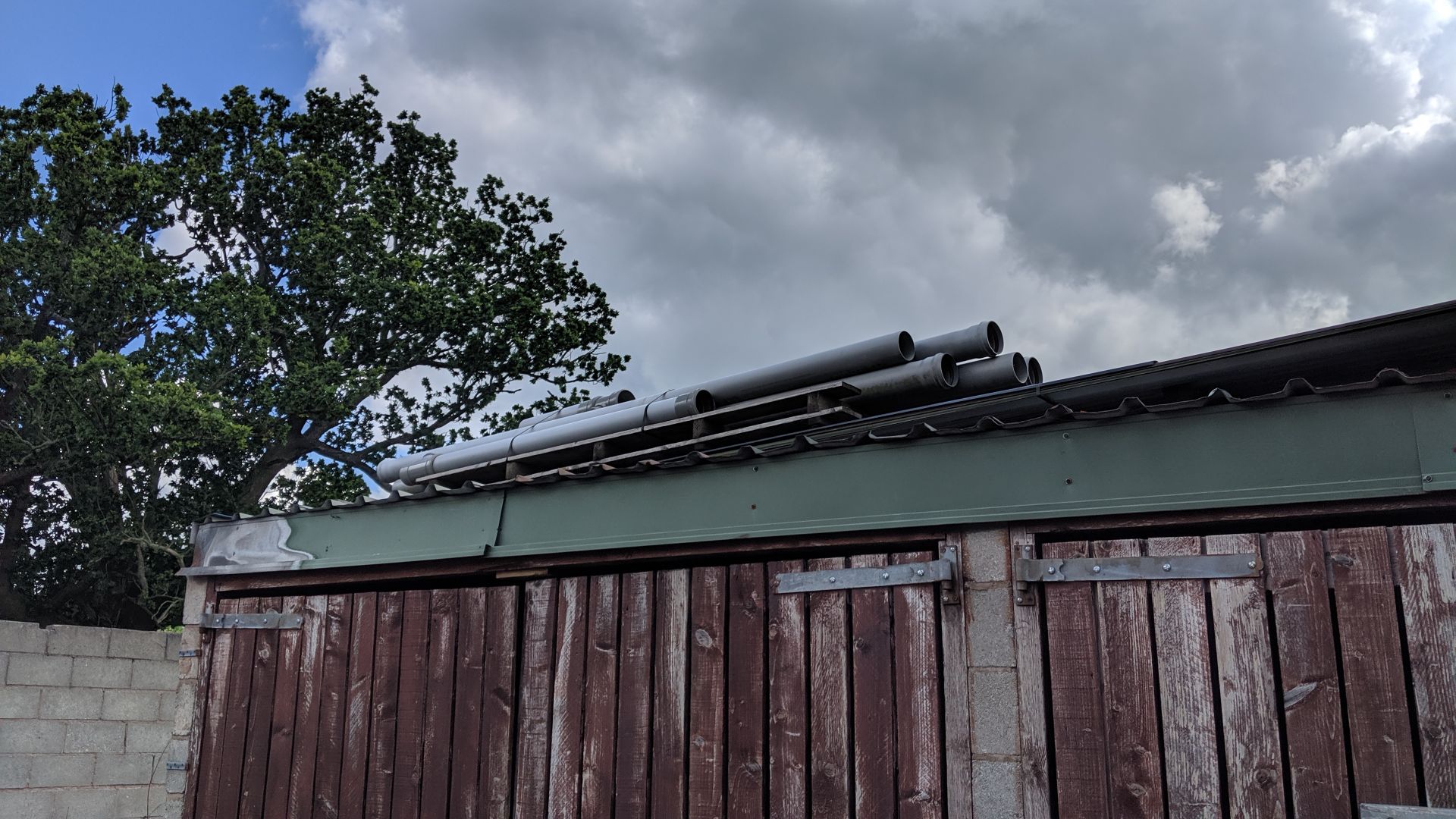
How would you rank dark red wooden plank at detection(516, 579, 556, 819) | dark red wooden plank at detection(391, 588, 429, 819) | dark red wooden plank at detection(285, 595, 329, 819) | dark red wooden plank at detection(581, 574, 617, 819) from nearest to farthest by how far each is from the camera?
1. dark red wooden plank at detection(581, 574, 617, 819)
2. dark red wooden plank at detection(516, 579, 556, 819)
3. dark red wooden plank at detection(391, 588, 429, 819)
4. dark red wooden plank at detection(285, 595, 329, 819)

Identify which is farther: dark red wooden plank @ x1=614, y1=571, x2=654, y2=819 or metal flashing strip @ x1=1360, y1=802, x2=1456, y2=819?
dark red wooden plank @ x1=614, y1=571, x2=654, y2=819

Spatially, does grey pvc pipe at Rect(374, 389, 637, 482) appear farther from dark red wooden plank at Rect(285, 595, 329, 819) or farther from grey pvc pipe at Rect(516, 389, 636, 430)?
dark red wooden plank at Rect(285, 595, 329, 819)

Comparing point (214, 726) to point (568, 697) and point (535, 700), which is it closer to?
point (535, 700)

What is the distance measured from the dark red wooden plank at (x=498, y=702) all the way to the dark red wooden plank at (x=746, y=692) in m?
1.19

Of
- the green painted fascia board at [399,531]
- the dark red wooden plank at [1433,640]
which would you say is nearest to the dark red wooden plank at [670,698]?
the green painted fascia board at [399,531]

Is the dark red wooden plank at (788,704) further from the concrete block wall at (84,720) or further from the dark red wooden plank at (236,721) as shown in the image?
the concrete block wall at (84,720)

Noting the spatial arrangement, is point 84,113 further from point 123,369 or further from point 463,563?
point 463,563

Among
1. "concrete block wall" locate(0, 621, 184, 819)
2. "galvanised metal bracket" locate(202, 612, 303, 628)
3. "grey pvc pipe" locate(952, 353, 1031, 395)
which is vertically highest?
"grey pvc pipe" locate(952, 353, 1031, 395)

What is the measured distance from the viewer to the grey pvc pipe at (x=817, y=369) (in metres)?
5.73

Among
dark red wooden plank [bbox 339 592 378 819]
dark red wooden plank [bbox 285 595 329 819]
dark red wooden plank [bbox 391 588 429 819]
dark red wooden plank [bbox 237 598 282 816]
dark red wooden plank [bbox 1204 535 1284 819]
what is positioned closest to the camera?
dark red wooden plank [bbox 1204 535 1284 819]

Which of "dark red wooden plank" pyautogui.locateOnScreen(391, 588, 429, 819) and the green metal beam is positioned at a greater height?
the green metal beam

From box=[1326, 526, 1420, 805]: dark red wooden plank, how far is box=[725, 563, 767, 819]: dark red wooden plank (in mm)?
2134

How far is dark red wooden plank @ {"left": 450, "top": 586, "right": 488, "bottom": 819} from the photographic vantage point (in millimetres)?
5359

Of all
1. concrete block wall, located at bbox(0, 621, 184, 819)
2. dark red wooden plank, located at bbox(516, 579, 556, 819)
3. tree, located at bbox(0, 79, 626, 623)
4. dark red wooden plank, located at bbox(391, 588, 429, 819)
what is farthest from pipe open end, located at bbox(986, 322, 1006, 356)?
tree, located at bbox(0, 79, 626, 623)
